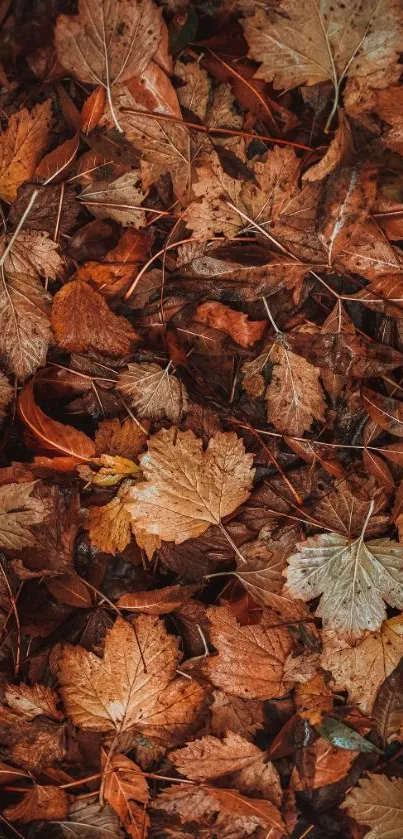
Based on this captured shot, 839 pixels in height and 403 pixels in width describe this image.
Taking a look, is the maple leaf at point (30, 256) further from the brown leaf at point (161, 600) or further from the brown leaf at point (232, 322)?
the brown leaf at point (161, 600)

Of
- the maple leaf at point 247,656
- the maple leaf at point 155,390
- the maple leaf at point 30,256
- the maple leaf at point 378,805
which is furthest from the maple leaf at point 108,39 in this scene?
the maple leaf at point 378,805

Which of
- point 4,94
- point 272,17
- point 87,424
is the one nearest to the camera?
point 272,17

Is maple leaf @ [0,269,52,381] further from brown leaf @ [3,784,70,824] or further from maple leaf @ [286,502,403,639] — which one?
brown leaf @ [3,784,70,824]

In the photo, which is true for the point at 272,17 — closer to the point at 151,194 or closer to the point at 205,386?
the point at 151,194

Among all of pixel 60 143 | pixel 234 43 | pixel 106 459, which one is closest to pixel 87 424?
pixel 106 459

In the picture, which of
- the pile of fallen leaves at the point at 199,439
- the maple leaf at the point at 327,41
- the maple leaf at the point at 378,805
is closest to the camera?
the maple leaf at the point at 327,41
